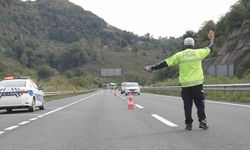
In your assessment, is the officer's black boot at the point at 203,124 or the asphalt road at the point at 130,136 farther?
the officer's black boot at the point at 203,124

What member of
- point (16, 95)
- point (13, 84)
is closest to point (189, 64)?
point (16, 95)

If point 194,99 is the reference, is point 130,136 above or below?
below

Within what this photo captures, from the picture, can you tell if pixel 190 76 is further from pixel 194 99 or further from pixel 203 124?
pixel 203 124

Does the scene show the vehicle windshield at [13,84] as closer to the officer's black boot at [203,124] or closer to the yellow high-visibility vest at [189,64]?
the yellow high-visibility vest at [189,64]

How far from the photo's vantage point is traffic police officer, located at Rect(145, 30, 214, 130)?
Answer: 34.7 feet

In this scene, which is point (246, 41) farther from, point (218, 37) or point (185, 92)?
point (185, 92)

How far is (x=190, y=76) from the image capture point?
34.7 ft

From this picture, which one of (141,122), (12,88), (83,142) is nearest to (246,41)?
(12,88)

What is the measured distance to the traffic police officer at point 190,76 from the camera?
34.7 ft

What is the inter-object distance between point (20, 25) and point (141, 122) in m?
193

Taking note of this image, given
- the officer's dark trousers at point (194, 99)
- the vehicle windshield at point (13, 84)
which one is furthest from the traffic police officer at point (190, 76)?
the vehicle windshield at point (13, 84)

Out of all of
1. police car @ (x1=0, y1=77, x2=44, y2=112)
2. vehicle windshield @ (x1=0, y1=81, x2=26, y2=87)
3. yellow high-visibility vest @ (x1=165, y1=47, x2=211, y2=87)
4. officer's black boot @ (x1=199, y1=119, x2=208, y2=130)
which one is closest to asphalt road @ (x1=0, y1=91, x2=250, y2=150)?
officer's black boot @ (x1=199, y1=119, x2=208, y2=130)

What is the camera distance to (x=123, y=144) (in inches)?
341

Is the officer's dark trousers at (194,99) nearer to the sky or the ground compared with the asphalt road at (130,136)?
nearer to the sky
